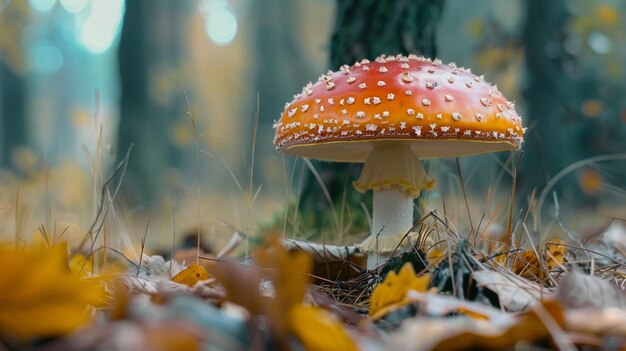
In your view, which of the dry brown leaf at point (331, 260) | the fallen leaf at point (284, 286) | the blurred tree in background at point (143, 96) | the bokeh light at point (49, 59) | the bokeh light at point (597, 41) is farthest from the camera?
the bokeh light at point (49, 59)

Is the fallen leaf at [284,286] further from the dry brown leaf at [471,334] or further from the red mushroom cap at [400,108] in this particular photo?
the red mushroom cap at [400,108]

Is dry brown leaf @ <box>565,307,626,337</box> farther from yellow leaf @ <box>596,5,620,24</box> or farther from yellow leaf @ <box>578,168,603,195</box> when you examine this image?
yellow leaf @ <box>596,5,620,24</box>

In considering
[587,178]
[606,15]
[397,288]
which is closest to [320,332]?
[397,288]

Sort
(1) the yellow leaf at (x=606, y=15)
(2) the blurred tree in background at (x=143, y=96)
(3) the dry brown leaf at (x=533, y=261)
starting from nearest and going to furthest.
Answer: (3) the dry brown leaf at (x=533, y=261) → (2) the blurred tree in background at (x=143, y=96) → (1) the yellow leaf at (x=606, y=15)

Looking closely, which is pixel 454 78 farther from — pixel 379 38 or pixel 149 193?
pixel 149 193

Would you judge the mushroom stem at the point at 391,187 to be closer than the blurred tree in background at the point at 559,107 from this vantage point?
Yes

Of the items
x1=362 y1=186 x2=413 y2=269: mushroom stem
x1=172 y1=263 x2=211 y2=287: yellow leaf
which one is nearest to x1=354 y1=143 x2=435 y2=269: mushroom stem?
x1=362 y1=186 x2=413 y2=269: mushroom stem

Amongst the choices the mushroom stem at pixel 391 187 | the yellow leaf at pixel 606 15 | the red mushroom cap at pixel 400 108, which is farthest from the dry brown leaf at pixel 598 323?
the yellow leaf at pixel 606 15
